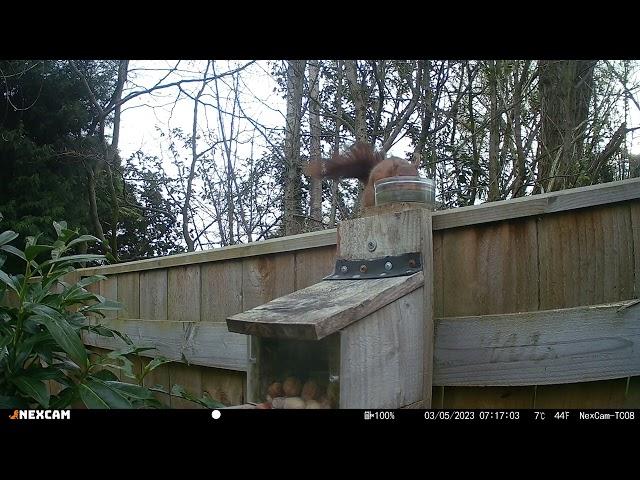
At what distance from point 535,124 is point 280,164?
875mm

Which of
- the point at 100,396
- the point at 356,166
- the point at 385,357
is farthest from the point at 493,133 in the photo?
the point at 100,396

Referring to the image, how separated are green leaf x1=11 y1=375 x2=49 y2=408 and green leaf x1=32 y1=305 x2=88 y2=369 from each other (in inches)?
2.5

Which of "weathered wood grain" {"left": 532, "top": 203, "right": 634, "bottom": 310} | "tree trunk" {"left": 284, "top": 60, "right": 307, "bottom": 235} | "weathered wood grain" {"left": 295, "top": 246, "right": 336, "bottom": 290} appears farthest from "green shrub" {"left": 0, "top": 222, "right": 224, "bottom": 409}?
"tree trunk" {"left": 284, "top": 60, "right": 307, "bottom": 235}

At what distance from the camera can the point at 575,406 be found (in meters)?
0.57

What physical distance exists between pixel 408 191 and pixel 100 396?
20.6 inches

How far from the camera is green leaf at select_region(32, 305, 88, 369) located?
0.70 metres

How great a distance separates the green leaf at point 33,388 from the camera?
700 millimetres

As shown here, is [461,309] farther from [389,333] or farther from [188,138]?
[188,138]

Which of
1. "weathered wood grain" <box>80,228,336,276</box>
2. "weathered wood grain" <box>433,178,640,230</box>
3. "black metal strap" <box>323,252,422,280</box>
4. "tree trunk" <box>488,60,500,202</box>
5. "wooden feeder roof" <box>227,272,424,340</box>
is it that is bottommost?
"wooden feeder roof" <box>227,272,424,340</box>

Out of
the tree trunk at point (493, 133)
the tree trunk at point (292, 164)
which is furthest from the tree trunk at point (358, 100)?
the tree trunk at point (493, 133)

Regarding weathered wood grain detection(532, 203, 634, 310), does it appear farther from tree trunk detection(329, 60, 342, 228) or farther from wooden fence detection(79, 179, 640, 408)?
tree trunk detection(329, 60, 342, 228)

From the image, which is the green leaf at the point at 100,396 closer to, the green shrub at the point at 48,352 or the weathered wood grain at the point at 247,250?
the green shrub at the point at 48,352

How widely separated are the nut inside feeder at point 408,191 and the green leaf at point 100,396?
47 centimetres

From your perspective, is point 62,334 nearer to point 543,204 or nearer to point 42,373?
point 42,373
